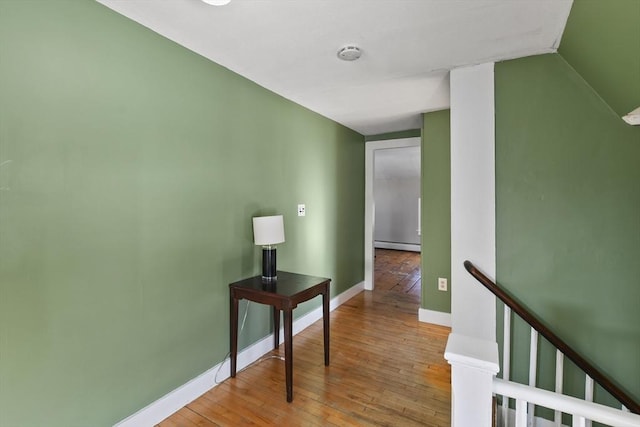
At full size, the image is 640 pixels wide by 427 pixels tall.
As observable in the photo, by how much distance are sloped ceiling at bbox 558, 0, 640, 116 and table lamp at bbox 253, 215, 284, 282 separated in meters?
1.96

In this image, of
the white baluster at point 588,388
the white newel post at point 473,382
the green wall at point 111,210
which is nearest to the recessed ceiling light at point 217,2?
the green wall at point 111,210

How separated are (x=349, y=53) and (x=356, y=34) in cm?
19

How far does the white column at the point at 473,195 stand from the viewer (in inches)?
78.0

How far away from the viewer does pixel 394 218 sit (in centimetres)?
778

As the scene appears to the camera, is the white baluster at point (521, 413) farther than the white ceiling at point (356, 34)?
No

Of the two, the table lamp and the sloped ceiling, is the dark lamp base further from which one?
the sloped ceiling

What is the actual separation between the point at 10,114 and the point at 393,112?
2.83 metres

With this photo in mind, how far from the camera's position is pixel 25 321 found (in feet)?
4.11

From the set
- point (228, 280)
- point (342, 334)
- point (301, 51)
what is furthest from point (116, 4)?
point (342, 334)

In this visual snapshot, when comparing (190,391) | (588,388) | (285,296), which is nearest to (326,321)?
(285,296)

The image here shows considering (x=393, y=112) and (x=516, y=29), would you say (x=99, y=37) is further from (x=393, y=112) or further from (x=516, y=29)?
(x=393, y=112)

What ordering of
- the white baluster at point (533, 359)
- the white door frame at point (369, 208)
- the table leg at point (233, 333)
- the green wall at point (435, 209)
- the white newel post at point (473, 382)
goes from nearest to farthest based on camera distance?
the white newel post at point (473, 382) → the white baluster at point (533, 359) → the table leg at point (233, 333) → the green wall at point (435, 209) → the white door frame at point (369, 208)

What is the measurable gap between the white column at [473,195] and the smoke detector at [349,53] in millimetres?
719

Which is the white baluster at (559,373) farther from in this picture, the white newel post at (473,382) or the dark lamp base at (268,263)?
the dark lamp base at (268,263)
